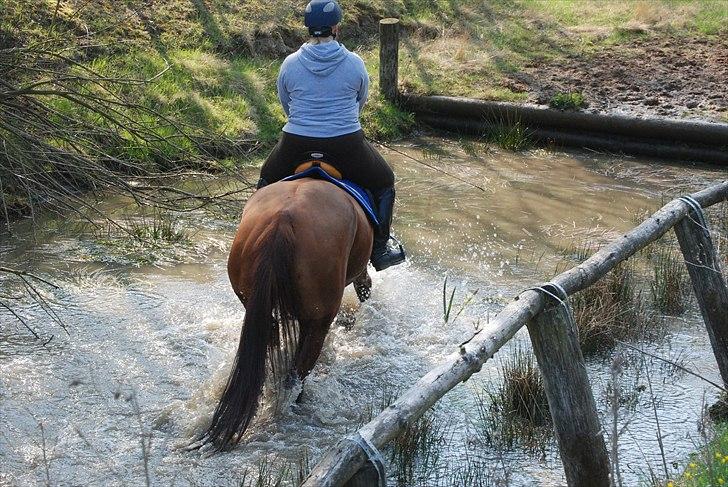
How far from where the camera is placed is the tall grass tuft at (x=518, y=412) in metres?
5.77

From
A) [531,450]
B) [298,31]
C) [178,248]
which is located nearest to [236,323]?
[178,248]

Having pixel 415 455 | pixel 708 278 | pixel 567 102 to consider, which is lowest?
pixel 415 455

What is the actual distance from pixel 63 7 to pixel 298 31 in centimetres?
374

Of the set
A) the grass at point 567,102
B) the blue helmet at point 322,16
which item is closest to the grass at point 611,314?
the blue helmet at point 322,16

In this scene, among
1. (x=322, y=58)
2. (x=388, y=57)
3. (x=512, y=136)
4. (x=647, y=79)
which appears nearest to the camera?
(x=322, y=58)

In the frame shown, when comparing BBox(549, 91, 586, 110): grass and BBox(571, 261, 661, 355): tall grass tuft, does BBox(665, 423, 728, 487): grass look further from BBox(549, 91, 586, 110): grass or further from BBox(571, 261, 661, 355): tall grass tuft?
BBox(549, 91, 586, 110): grass

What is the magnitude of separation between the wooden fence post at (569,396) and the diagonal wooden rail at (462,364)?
120 millimetres

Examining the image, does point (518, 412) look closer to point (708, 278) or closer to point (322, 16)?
point (708, 278)

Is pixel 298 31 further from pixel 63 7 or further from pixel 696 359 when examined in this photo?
pixel 696 359

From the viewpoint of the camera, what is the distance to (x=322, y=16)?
6410 mm

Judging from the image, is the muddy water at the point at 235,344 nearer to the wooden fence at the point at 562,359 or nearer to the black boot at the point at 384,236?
the wooden fence at the point at 562,359

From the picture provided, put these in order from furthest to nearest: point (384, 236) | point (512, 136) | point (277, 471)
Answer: point (512, 136), point (384, 236), point (277, 471)

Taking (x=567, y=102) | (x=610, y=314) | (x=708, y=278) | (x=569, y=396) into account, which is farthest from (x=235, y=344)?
(x=567, y=102)

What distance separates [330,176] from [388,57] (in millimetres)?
7664
